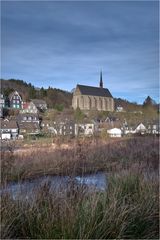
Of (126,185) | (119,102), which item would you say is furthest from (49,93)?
(126,185)

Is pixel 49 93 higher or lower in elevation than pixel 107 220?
higher

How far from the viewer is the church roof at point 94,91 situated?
81250 mm

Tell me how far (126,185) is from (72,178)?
83 cm

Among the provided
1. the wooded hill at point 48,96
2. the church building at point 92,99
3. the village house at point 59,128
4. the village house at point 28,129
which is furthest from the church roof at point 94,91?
the village house at point 28,129

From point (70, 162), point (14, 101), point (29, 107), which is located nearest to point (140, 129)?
point (14, 101)

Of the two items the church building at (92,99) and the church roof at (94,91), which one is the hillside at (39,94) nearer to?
the church building at (92,99)

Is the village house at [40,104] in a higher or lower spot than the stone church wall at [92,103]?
lower

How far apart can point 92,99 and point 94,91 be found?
4094 mm

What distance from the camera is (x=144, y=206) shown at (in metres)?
3.53

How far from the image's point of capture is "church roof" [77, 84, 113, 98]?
8125cm

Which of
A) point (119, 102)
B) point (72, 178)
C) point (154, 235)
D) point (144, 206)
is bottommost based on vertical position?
point (154, 235)

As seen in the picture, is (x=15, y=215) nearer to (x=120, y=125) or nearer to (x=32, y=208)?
(x=32, y=208)

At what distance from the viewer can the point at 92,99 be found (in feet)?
267

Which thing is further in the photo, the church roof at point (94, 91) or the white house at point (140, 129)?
the church roof at point (94, 91)
